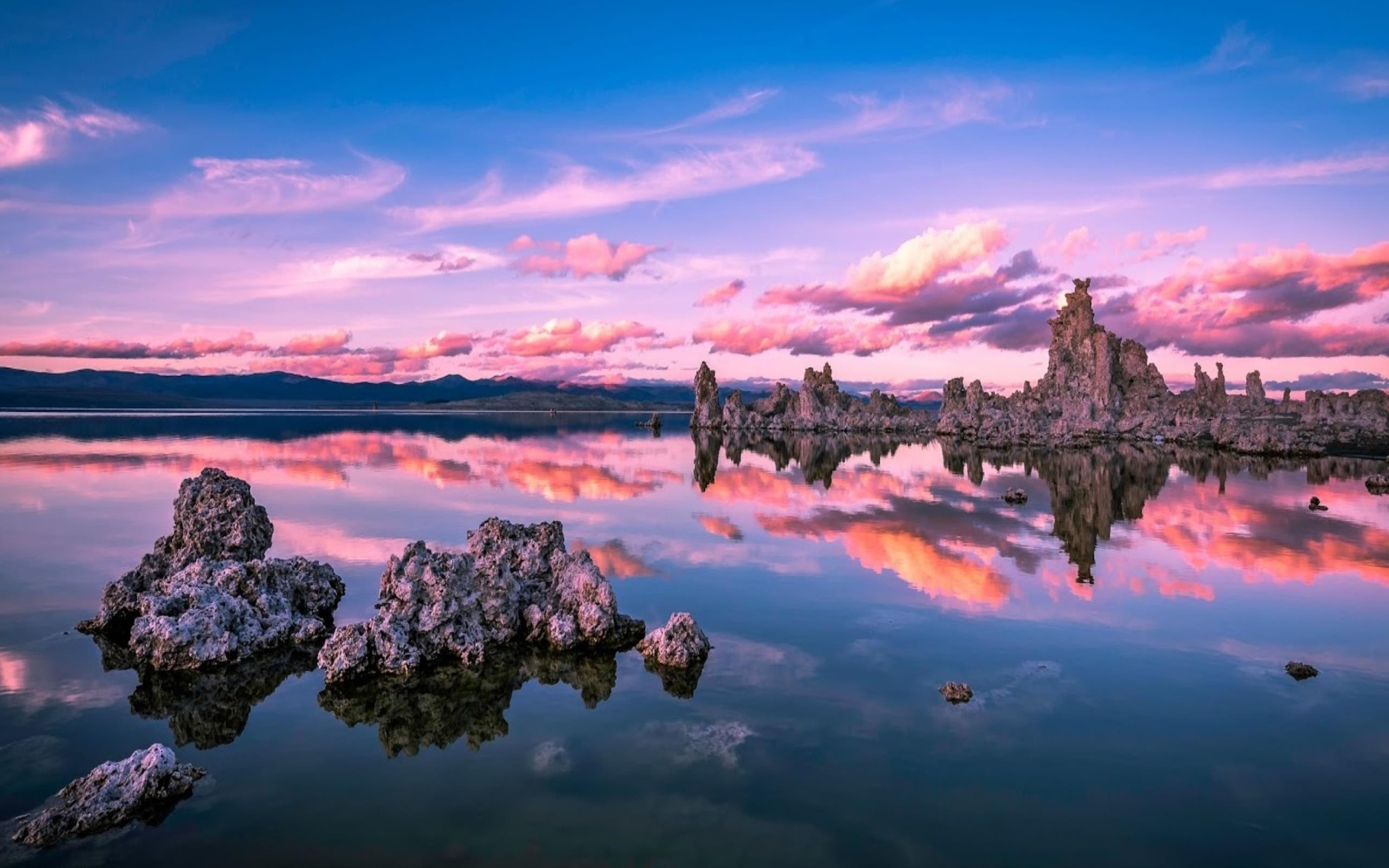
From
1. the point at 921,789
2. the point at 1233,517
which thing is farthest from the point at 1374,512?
the point at 921,789

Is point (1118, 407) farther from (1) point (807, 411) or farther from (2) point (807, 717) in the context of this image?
(2) point (807, 717)

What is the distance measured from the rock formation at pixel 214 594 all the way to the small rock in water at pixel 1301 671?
19.4 meters

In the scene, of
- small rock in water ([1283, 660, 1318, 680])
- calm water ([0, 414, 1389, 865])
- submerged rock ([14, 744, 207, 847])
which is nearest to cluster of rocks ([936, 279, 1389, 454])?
calm water ([0, 414, 1389, 865])

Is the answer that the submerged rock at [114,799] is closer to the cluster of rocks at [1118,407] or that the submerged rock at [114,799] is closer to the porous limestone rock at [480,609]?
the porous limestone rock at [480,609]

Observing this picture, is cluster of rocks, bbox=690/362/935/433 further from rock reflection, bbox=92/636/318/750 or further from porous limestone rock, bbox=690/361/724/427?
rock reflection, bbox=92/636/318/750

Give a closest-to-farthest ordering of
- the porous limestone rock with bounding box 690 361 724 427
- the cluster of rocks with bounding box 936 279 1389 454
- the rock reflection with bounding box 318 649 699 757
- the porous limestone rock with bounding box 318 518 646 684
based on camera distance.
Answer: the rock reflection with bounding box 318 649 699 757 → the porous limestone rock with bounding box 318 518 646 684 → the cluster of rocks with bounding box 936 279 1389 454 → the porous limestone rock with bounding box 690 361 724 427

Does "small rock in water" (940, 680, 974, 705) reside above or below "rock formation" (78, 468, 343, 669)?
below

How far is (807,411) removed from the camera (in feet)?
465

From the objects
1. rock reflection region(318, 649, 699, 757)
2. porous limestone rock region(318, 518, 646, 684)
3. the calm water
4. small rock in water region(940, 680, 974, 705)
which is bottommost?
rock reflection region(318, 649, 699, 757)

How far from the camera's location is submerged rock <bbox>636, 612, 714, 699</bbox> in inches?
580

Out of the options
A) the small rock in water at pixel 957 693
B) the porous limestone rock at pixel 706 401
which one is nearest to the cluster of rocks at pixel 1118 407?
the porous limestone rock at pixel 706 401

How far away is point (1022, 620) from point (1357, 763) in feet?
24.1

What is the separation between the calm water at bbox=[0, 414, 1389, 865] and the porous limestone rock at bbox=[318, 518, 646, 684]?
90 centimetres

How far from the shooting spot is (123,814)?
9523 mm
